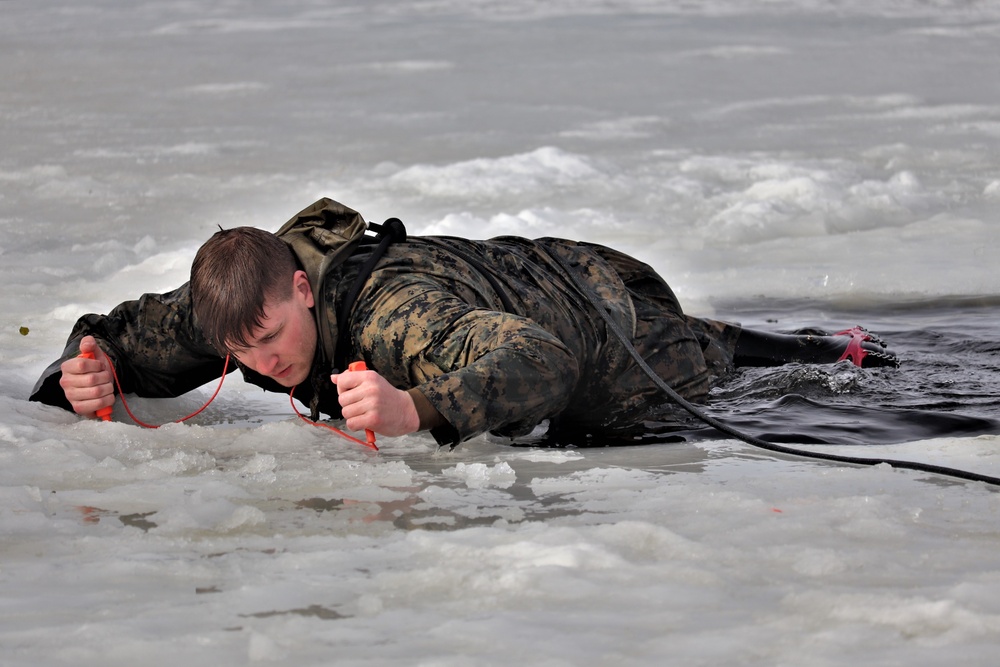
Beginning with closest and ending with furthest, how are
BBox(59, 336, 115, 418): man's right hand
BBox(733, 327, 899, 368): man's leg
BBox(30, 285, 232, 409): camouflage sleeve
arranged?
BBox(59, 336, 115, 418): man's right hand, BBox(30, 285, 232, 409): camouflage sleeve, BBox(733, 327, 899, 368): man's leg

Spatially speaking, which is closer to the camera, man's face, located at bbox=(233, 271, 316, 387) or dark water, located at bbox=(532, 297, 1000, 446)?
man's face, located at bbox=(233, 271, 316, 387)

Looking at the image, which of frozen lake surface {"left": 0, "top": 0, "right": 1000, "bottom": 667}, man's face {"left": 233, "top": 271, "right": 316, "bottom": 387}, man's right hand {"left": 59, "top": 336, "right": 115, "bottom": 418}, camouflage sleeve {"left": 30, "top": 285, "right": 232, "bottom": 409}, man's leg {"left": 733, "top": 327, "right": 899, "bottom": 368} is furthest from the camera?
man's leg {"left": 733, "top": 327, "right": 899, "bottom": 368}

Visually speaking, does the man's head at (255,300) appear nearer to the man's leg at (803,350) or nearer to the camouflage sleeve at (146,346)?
the camouflage sleeve at (146,346)

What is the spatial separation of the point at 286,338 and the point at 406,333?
0.99 ft

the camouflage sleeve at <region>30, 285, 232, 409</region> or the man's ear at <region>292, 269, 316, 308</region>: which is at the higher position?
the man's ear at <region>292, 269, 316, 308</region>

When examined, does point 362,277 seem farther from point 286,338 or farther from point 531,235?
point 531,235

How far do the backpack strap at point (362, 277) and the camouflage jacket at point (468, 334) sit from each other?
1 cm

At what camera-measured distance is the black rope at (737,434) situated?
2.77 meters

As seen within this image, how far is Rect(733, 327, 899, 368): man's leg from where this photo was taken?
438 centimetres

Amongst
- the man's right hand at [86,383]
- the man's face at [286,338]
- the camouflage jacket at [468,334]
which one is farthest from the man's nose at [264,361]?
the man's right hand at [86,383]

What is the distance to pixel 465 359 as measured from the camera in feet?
9.37

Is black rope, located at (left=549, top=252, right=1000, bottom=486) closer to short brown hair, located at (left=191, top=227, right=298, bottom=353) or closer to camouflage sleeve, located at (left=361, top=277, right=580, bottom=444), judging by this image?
camouflage sleeve, located at (left=361, top=277, right=580, bottom=444)

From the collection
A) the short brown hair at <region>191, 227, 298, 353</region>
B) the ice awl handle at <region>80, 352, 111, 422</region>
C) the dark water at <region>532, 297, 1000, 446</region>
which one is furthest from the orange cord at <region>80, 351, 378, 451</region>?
the dark water at <region>532, 297, 1000, 446</region>

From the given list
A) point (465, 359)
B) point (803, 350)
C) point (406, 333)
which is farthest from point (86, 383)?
point (803, 350)
